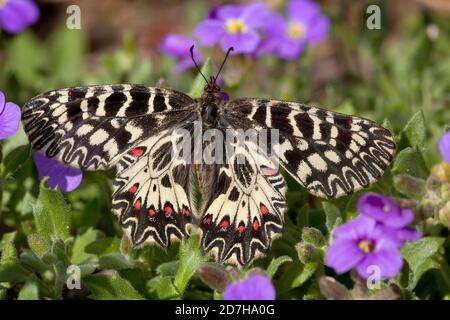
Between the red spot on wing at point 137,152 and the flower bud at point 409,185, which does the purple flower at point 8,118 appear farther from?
the flower bud at point 409,185

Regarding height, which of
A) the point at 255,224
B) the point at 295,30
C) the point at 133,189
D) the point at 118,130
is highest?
the point at 295,30

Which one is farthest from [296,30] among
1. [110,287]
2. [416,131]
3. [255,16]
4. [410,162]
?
[110,287]

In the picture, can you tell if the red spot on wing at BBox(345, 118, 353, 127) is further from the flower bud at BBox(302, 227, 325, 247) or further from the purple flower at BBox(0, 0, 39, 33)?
the purple flower at BBox(0, 0, 39, 33)

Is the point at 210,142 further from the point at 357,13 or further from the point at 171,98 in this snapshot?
the point at 357,13

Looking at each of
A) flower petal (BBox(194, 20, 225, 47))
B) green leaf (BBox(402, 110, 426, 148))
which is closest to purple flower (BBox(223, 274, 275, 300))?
green leaf (BBox(402, 110, 426, 148))

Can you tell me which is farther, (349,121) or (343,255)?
(349,121)

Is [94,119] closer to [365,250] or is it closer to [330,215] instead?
[330,215]
